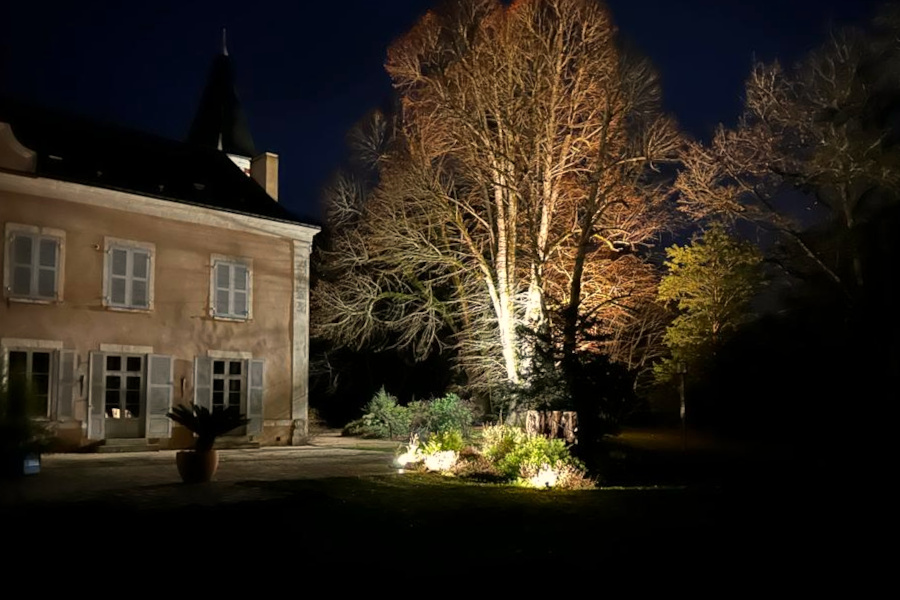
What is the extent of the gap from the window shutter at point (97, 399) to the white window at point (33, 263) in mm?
1490

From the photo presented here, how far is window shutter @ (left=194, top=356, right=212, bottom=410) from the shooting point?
58.2 feet

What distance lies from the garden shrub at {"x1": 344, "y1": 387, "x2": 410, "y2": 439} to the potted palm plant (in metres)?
11.6

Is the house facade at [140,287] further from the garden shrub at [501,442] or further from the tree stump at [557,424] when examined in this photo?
the tree stump at [557,424]

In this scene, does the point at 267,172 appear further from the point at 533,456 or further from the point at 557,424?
the point at 533,456

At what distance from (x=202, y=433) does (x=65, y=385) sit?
7143 mm

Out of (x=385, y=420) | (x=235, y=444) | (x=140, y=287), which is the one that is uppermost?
(x=140, y=287)

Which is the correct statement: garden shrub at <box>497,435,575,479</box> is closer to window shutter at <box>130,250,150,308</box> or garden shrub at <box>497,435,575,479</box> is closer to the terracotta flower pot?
the terracotta flower pot

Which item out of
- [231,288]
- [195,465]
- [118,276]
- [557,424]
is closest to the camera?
[195,465]

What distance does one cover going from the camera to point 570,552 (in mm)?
6305

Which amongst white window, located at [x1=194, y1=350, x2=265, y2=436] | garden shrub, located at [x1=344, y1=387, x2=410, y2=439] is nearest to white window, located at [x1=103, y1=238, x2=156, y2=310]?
white window, located at [x1=194, y1=350, x2=265, y2=436]

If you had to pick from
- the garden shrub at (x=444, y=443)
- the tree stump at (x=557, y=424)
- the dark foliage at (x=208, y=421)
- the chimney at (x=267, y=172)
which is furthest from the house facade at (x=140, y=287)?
the tree stump at (x=557, y=424)

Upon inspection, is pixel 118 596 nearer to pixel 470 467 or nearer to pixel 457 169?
pixel 470 467

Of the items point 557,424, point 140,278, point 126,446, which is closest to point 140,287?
point 140,278

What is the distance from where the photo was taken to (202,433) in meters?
10.3
